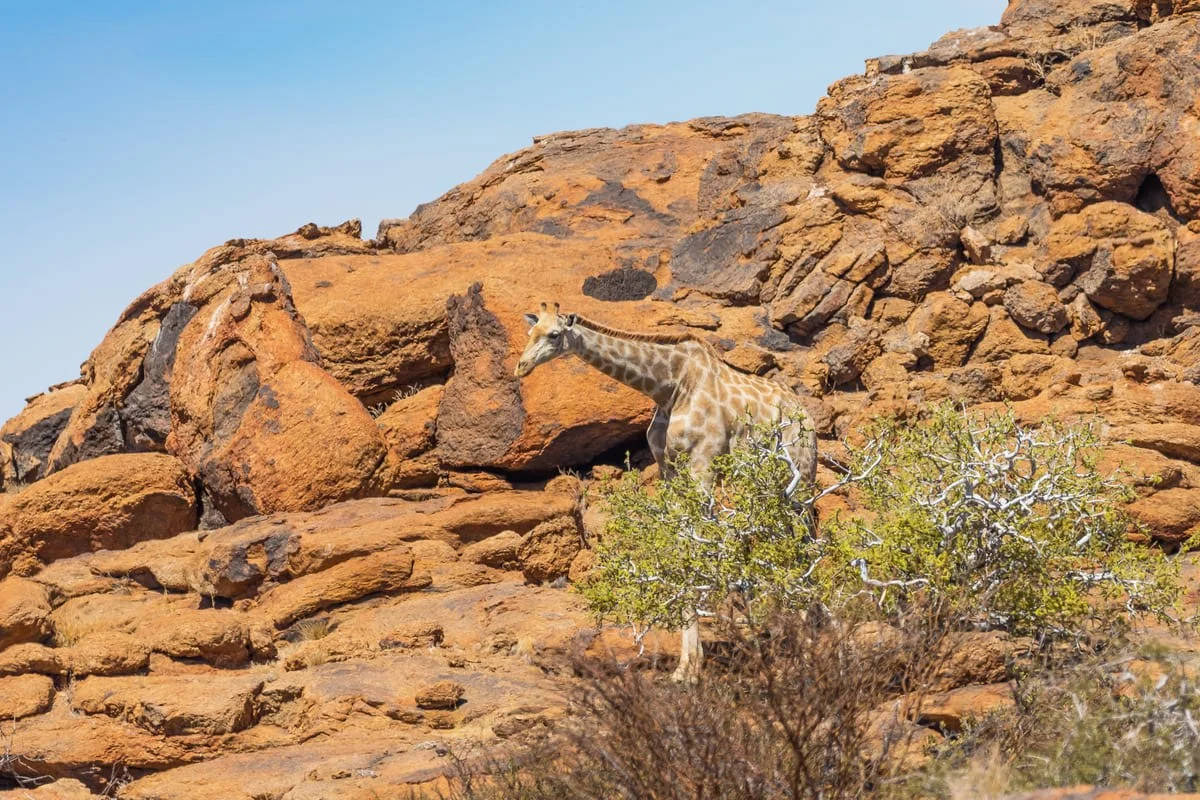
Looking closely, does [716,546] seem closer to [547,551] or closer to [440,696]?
[440,696]

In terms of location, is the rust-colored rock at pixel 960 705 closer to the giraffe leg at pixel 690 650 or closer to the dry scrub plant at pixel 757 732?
the dry scrub plant at pixel 757 732

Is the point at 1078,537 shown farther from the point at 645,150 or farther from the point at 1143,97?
the point at 645,150

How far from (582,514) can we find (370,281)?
712 centimetres

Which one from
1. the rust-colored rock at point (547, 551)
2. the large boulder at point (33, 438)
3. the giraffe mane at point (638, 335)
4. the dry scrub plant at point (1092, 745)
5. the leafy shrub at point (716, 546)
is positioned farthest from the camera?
the large boulder at point (33, 438)

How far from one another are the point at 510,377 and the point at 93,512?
272 inches

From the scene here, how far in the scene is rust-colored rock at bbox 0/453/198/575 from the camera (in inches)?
826

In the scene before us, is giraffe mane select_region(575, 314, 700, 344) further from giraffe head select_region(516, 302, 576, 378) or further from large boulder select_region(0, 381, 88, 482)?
large boulder select_region(0, 381, 88, 482)

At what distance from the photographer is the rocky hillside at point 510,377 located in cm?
1531

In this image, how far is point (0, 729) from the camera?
14227 millimetres

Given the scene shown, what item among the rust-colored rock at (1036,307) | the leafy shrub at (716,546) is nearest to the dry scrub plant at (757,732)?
the leafy shrub at (716,546)

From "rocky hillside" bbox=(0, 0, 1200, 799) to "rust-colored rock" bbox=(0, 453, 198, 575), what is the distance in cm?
5

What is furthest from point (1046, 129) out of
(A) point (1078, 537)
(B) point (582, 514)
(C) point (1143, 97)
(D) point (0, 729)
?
(D) point (0, 729)

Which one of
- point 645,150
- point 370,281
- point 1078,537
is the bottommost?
Answer: point 1078,537

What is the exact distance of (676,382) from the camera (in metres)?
15.9
